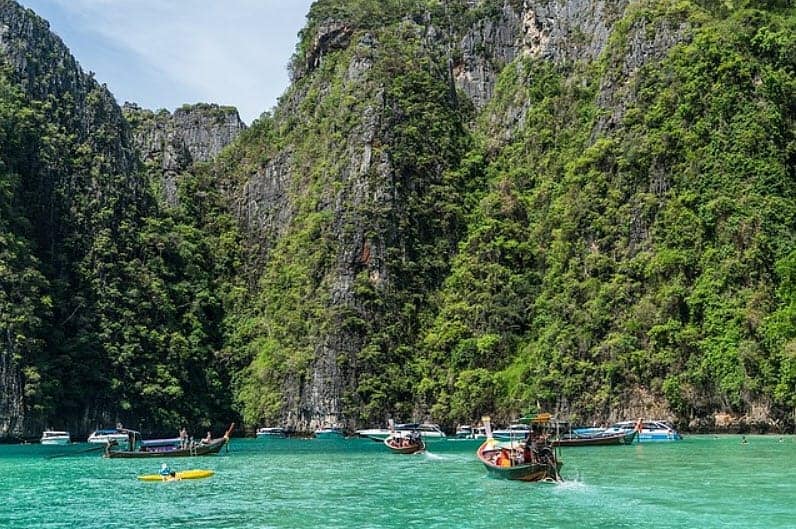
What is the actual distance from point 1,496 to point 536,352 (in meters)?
58.3

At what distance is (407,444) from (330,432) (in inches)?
1291

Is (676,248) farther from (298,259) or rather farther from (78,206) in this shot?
(78,206)

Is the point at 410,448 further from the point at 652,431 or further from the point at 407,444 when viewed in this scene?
the point at 652,431

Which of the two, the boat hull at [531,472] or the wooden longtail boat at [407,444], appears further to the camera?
the wooden longtail boat at [407,444]

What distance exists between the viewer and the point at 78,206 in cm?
10325

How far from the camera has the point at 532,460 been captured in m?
38.3

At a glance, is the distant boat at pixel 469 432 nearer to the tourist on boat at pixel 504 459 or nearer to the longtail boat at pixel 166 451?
the longtail boat at pixel 166 451

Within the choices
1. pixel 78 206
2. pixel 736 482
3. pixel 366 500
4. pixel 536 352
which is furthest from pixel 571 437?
pixel 78 206

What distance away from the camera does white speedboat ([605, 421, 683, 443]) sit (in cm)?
6625

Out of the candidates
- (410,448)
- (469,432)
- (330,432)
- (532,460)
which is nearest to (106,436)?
(330,432)

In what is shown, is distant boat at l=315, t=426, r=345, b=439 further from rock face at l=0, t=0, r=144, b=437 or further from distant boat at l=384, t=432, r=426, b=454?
rock face at l=0, t=0, r=144, b=437

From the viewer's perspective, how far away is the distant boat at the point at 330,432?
298 ft

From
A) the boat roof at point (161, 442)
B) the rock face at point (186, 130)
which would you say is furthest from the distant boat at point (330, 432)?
the rock face at point (186, 130)

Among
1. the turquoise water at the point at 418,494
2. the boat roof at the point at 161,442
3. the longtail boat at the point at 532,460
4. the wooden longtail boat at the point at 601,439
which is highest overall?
the boat roof at the point at 161,442
